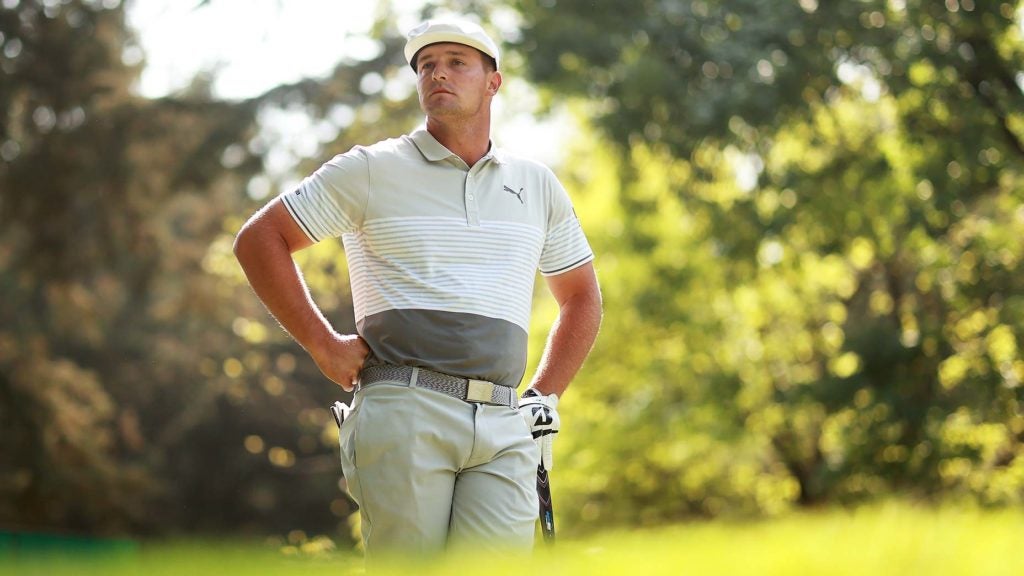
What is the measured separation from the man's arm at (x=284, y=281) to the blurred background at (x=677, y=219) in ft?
27.5

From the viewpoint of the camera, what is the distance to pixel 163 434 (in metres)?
35.1

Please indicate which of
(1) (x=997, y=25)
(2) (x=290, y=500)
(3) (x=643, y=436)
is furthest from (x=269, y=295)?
(2) (x=290, y=500)

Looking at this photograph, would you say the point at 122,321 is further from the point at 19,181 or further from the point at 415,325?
the point at 415,325

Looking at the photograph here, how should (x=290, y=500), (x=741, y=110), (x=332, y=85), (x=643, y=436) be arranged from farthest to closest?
(x=290, y=500) < (x=643, y=436) < (x=332, y=85) < (x=741, y=110)

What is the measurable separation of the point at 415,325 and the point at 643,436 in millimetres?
19114

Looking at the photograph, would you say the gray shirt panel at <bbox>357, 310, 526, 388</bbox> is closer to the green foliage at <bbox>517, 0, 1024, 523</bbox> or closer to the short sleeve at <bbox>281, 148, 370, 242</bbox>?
the short sleeve at <bbox>281, 148, 370, 242</bbox>

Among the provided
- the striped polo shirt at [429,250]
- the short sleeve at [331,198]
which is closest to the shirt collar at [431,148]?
the striped polo shirt at [429,250]

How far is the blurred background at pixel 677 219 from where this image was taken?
15203 mm

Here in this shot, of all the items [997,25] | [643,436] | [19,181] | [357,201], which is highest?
[997,25]

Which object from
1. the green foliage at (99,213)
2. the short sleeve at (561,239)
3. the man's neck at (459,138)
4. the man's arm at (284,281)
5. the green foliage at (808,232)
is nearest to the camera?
the man's arm at (284,281)

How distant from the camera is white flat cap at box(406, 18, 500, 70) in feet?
14.3

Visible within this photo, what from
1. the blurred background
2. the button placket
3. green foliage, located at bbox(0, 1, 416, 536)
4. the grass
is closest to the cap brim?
the button placket

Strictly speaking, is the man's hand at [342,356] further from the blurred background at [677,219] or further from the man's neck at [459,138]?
the blurred background at [677,219]

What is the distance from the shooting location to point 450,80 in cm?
434
